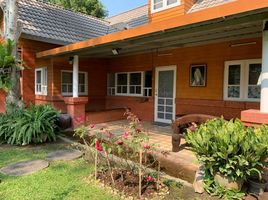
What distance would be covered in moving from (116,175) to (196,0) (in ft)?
26.4

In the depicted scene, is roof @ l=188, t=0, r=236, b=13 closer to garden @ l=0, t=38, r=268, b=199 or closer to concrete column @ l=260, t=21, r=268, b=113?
concrete column @ l=260, t=21, r=268, b=113

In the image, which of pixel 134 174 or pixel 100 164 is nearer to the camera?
pixel 134 174

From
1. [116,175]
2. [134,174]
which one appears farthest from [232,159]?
[116,175]

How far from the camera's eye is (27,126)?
19.0 feet

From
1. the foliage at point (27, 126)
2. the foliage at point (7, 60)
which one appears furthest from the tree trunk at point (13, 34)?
the foliage at point (27, 126)

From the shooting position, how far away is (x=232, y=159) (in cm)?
289

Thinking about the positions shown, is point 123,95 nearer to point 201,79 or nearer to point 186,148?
point 201,79

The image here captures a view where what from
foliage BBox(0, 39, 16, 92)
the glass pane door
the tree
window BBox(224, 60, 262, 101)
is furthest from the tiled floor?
the tree

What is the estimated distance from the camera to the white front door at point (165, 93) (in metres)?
8.53

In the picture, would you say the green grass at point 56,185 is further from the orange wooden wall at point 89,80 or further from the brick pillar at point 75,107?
the orange wooden wall at point 89,80

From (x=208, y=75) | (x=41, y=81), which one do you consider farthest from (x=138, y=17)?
(x=208, y=75)

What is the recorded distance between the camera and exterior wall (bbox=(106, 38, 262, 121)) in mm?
6707

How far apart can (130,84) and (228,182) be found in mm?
7732

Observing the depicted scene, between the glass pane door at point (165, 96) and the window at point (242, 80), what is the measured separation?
2122 mm
